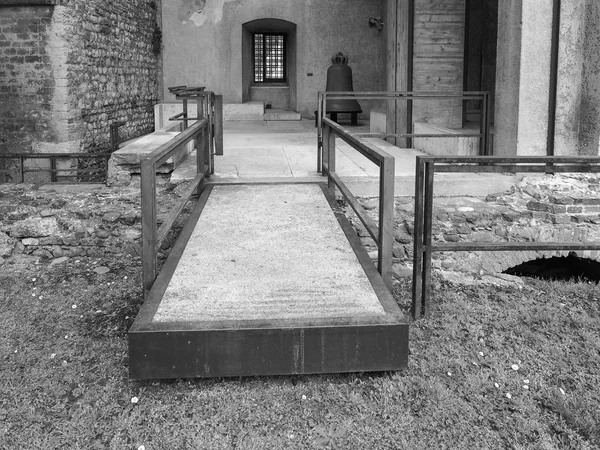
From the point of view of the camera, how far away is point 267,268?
155 inches

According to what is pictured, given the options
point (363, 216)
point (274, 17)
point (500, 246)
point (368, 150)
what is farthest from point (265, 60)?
point (500, 246)

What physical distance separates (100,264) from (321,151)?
2.24m

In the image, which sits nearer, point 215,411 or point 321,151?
point 215,411

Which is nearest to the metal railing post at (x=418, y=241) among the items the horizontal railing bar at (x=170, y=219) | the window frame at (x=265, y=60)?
the horizontal railing bar at (x=170, y=219)

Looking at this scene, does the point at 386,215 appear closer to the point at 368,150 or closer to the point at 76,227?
the point at 368,150

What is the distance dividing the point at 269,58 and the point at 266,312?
13.2 meters

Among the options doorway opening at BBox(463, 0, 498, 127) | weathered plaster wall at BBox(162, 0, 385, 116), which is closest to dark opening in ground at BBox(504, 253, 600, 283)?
doorway opening at BBox(463, 0, 498, 127)

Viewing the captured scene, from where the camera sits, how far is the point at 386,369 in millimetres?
3197

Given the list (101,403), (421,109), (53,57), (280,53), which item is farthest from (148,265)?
(280,53)

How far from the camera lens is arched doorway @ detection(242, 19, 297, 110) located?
15039 millimetres

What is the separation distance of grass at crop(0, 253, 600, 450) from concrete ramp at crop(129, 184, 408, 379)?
135 millimetres

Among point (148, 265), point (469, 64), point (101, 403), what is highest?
point (469, 64)

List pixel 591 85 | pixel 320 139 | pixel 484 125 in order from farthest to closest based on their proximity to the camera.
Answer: pixel 484 125
pixel 320 139
pixel 591 85

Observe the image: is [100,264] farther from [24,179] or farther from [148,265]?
[24,179]
